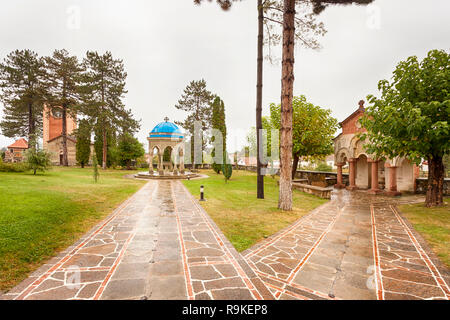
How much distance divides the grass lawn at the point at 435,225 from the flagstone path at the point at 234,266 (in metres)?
0.27

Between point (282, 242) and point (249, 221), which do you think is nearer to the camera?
point (282, 242)

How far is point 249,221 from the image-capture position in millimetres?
7199

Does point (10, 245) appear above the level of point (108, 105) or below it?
below

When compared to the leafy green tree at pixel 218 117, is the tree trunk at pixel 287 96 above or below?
below

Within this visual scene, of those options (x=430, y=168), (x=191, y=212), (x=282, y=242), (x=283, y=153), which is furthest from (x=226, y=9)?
(x=430, y=168)

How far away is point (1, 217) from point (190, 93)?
36311 millimetres

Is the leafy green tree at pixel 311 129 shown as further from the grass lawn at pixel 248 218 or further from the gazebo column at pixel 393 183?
the grass lawn at pixel 248 218

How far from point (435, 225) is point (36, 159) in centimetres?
2383

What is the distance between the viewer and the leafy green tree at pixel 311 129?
18.5 m

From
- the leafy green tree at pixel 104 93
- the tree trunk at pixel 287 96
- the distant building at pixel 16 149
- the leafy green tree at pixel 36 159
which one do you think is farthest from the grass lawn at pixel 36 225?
the distant building at pixel 16 149

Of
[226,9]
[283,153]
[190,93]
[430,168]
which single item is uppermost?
[190,93]
